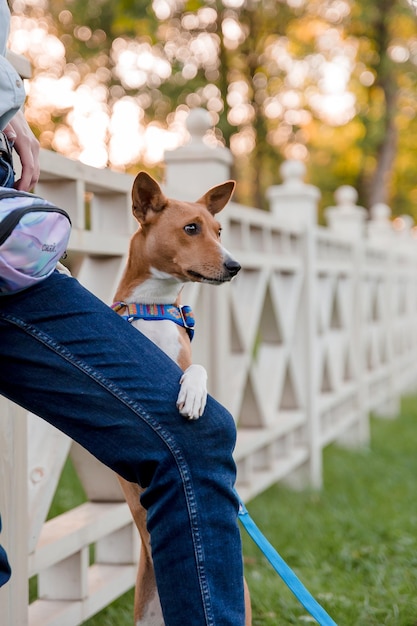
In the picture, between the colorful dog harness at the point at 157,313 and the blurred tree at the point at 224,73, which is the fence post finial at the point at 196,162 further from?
the blurred tree at the point at 224,73

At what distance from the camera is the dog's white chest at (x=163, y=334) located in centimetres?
221

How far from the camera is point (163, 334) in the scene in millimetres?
2217

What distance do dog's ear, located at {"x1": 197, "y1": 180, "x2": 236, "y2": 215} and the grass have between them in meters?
1.61

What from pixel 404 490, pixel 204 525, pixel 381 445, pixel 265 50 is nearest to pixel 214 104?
pixel 265 50

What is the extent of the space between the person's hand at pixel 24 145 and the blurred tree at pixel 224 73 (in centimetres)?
1198

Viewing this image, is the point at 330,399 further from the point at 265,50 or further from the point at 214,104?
the point at 265,50

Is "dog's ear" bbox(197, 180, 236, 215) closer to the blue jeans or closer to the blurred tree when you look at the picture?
the blue jeans

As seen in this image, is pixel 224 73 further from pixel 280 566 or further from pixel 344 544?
pixel 280 566

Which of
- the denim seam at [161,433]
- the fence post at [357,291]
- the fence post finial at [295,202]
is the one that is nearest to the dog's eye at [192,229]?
the denim seam at [161,433]

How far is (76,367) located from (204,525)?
390mm

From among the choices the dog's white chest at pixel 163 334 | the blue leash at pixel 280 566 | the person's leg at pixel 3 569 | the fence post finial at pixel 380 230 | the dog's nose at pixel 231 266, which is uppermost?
the dog's nose at pixel 231 266

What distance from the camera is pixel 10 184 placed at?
179 centimetres

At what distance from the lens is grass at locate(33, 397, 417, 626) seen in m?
3.37

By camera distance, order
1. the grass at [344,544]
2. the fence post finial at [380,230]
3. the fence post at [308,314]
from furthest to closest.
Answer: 1. the fence post finial at [380,230]
2. the fence post at [308,314]
3. the grass at [344,544]
